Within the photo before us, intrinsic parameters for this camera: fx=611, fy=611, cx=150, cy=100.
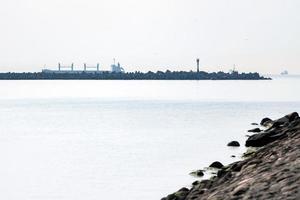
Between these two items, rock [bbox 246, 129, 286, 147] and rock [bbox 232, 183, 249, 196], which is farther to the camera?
rock [bbox 246, 129, 286, 147]

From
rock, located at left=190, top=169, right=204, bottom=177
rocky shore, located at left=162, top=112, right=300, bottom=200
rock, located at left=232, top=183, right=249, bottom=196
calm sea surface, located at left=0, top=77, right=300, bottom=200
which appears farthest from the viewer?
rock, located at left=190, top=169, right=204, bottom=177

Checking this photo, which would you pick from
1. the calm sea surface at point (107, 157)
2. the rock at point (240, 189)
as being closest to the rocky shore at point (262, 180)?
the rock at point (240, 189)

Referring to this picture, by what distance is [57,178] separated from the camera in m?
36.7

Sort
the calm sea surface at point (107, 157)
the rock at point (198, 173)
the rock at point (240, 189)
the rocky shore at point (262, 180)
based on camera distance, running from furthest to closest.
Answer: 1. the rock at point (198, 173)
2. the calm sea surface at point (107, 157)
3. the rock at point (240, 189)
4. the rocky shore at point (262, 180)

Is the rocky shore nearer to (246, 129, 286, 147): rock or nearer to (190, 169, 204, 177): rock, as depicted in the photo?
(246, 129, 286, 147): rock

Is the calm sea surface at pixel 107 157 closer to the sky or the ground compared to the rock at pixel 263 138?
closer to the ground

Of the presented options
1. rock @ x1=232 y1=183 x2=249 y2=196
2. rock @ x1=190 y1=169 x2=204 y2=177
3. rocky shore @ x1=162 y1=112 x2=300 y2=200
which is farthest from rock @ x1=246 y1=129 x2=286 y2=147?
rock @ x1=232 y1=183 x2=249 y2=196

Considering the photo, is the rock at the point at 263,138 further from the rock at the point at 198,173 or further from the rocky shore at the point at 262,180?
the rocky shore at the point at 262,180

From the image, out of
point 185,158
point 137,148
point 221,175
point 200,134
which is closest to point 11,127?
point 200,134

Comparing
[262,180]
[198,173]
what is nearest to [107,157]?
[198,173]

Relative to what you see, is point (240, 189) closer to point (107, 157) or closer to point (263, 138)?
point (263, 138)

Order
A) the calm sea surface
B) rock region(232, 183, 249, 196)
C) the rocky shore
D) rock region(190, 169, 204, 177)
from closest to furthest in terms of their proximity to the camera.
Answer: the rocky shore < rock region(232, 183, 249, 196) < the calm sea surface < rock region(190, 169, 204, 177)

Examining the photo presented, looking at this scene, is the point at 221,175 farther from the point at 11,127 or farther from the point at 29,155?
the point at 11,127

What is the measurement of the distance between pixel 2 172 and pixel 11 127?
45.0 metres
